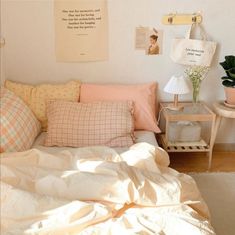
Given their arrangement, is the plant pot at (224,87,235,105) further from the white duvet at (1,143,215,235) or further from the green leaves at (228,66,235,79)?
the white duvet at (1,143,215,235)

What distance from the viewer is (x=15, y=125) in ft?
5.91

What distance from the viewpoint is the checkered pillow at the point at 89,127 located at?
2.04 metres

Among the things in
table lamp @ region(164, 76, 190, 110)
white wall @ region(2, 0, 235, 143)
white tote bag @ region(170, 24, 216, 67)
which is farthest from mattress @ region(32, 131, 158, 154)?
white tote bag @ region(170, 24, 216, 67)

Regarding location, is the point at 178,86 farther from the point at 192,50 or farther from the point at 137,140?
the point at 137,140

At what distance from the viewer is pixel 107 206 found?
4.16 ft

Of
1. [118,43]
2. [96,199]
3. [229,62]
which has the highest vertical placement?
[118,43]

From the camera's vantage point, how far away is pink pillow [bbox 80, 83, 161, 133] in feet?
7.52

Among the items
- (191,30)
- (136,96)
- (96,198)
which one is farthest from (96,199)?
(191,30)

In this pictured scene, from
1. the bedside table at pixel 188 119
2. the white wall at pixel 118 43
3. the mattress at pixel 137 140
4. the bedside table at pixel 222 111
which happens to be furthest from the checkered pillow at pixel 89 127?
the bedside table at pixel 222 111

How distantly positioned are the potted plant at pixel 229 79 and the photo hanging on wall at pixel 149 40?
505 mm

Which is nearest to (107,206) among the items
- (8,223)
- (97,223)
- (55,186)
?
(97,223)

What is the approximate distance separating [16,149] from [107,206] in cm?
73

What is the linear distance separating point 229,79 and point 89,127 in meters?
1.15

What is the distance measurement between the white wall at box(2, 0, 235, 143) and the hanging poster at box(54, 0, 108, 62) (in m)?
0.05
